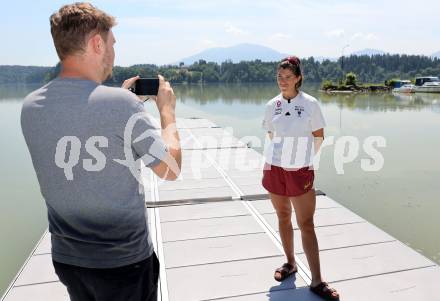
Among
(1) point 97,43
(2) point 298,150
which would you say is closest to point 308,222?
(2) point 298,150

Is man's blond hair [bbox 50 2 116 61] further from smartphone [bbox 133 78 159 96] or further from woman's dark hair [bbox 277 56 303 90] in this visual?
woman's dark hair [bbox 277 56 303 90]

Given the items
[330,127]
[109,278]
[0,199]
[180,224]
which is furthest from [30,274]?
[330,127]

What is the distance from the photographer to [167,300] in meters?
2.98

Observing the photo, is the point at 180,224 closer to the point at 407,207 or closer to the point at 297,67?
the point at 297,67

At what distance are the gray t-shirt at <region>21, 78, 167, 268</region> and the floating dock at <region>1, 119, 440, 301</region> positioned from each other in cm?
181

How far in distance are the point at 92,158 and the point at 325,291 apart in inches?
93.6

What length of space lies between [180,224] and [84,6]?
11.3 feet

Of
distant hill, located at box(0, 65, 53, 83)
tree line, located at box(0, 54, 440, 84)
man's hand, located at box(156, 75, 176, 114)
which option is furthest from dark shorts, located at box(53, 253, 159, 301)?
distant hill, located at box(0, 65, 53, 83)

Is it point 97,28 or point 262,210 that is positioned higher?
point 97,28

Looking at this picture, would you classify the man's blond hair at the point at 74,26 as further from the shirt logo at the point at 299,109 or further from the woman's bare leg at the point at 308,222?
the woman's bare leg at the point at 308,222

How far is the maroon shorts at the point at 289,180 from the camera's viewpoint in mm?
2879

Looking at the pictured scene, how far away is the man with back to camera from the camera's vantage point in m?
1.30

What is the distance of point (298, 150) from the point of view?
2.87 m

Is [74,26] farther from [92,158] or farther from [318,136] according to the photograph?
[318,136]
